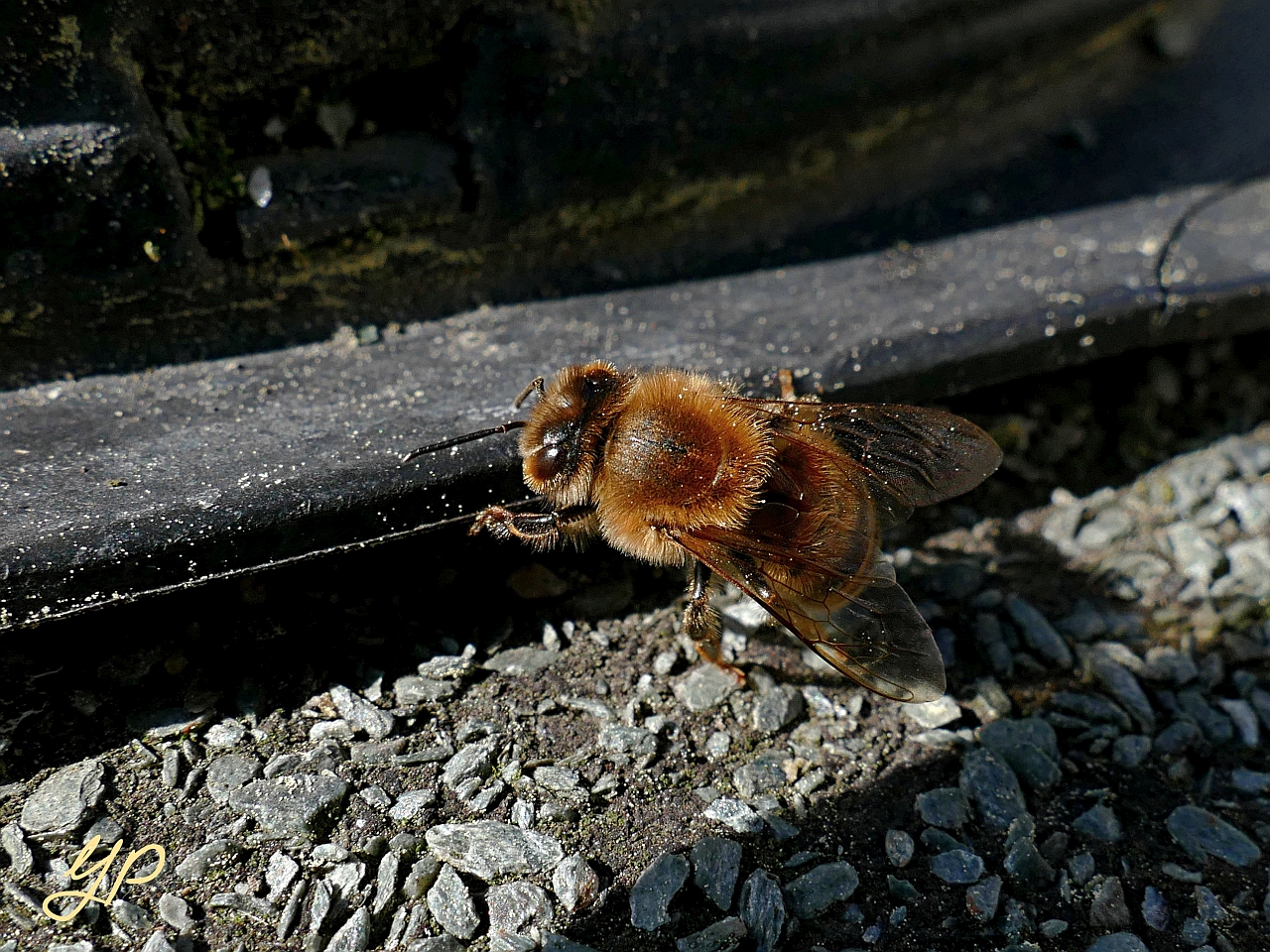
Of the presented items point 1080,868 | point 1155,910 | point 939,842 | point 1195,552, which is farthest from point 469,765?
point 1195,552

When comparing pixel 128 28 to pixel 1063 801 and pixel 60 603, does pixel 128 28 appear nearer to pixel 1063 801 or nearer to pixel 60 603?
pixel 60 603

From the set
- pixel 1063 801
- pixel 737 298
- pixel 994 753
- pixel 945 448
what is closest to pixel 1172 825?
pixel 1063 801

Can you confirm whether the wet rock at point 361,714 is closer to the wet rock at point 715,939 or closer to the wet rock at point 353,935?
the wet rock at point 353,935

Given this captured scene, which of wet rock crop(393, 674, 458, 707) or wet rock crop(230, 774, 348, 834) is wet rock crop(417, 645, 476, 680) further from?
wet rock crop(230, 774, 348, 834)

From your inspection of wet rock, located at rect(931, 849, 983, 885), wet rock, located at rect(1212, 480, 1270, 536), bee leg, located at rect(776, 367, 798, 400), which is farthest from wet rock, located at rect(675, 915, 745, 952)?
wet rock, located at rect(1212, 480, 1270, 536)

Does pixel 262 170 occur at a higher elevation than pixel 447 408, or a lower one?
higher
